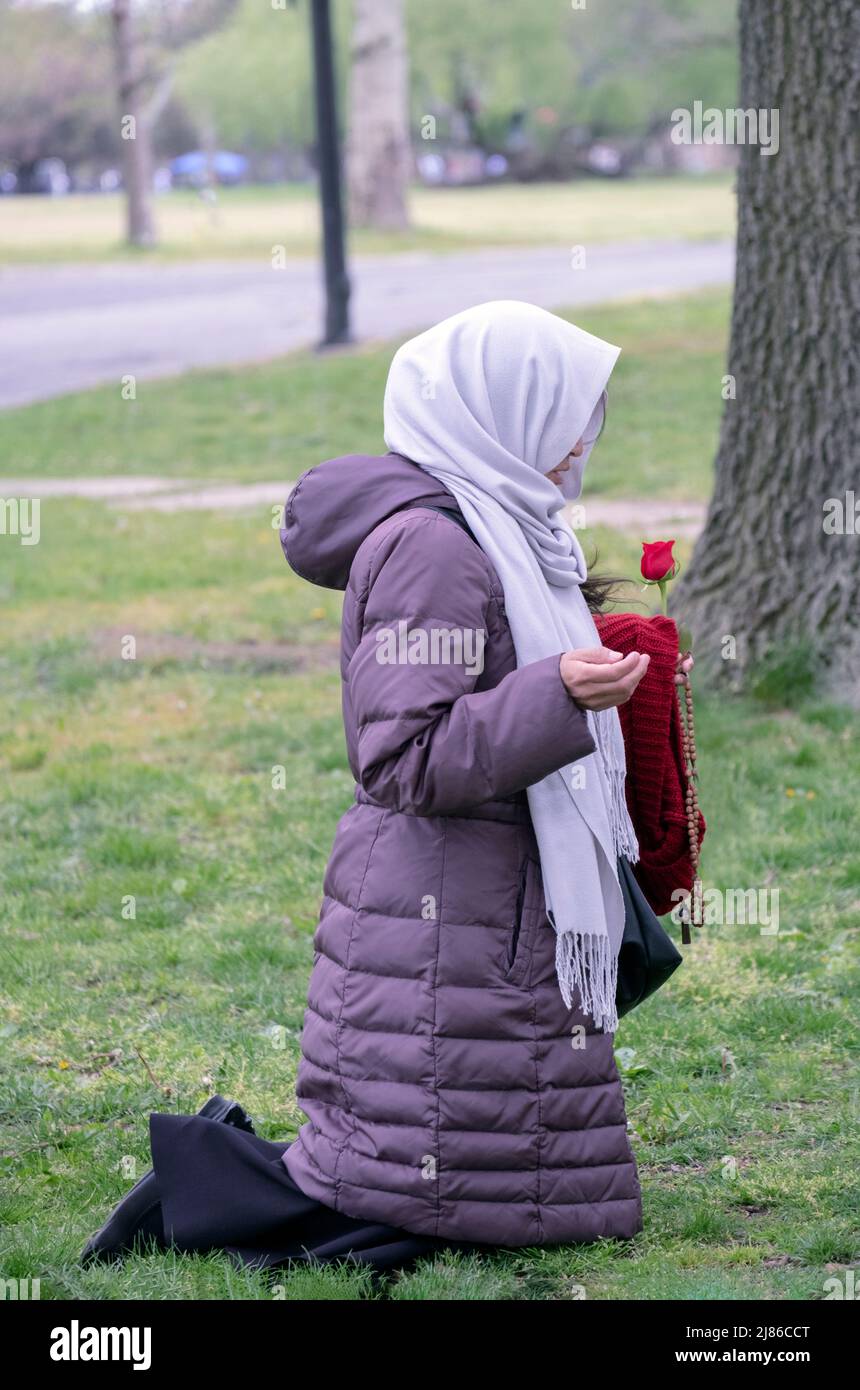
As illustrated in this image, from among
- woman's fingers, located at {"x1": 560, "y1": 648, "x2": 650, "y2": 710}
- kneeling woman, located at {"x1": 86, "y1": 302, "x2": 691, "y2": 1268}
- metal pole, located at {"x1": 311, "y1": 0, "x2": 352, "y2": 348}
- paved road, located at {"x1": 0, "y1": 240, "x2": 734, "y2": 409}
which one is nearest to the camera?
woman's fingers, located at {"x1": 560, "y1": 648, "x2": 650, "y2": 710}

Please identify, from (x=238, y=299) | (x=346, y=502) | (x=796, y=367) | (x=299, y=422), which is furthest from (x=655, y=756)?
(x=238, y=299)

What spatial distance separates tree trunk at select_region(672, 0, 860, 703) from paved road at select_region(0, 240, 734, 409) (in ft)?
30.8

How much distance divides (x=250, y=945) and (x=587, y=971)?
6.06 feet

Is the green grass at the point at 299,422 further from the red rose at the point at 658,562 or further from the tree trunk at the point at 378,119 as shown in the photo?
the tree trunk at the point at 378,119

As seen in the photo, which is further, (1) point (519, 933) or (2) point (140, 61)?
(2) point (140, 61)

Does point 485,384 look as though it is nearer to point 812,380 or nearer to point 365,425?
point 812,380

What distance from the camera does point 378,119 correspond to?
2908 centimetres

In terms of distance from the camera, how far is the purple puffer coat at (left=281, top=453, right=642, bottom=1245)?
286 centimetres

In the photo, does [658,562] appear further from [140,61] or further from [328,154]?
[140,61]

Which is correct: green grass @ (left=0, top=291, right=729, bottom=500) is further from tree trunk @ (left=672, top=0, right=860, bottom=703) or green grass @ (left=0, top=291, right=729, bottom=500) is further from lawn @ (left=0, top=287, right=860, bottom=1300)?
tree trunk @ (left=672, top=0, right=860, bottom=703)

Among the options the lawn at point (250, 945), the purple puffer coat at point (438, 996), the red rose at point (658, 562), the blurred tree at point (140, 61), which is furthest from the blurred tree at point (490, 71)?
the purple puffer coat at point (438, 996)

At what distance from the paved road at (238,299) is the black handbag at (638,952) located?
12.1 metres

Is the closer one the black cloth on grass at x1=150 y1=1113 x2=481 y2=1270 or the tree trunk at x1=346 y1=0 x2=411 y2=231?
the black cloth on grass at x1=150 y1=1113 x2=481 y2=1270

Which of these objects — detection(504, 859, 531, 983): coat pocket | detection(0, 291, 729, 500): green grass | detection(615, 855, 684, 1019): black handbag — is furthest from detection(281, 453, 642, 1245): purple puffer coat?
detection(0, 291, 729, 500): green grass
